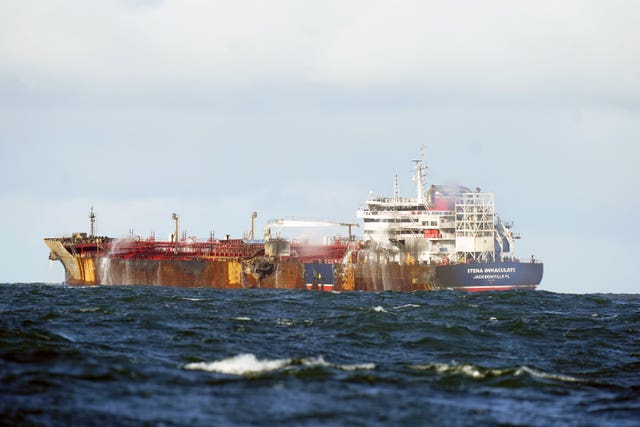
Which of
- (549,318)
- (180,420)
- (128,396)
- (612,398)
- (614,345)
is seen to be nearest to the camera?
(180,420)

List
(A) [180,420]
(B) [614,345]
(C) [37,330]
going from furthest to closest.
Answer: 1. (B) [614,345]
2. (C) [37,330]
3. (A) [180,420]

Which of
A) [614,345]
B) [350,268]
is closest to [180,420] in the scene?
[614,345]

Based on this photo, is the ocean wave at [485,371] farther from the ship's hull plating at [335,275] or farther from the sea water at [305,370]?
the ship's hull plating at [335,275]

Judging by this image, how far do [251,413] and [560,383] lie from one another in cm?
1169

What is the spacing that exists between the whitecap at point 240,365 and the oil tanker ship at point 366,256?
7522 centimetres

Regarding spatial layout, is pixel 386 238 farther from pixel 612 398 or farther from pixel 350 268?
pixel 612 398

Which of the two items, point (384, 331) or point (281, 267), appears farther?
point (281, 267)

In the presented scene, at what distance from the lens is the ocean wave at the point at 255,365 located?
29.0 metres

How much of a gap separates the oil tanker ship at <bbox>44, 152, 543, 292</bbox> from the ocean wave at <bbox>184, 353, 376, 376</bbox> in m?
74.6

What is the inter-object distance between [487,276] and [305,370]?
8083 centimetres

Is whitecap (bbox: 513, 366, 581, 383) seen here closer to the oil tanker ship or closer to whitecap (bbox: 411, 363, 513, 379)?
whitecap (bbox: 411, 363, 513, 379)

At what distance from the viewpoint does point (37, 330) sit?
35844mm

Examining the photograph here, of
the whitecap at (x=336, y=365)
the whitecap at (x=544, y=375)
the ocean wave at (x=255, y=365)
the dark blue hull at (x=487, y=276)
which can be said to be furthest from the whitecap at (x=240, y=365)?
the dark blue hull at (x=487, y=276)

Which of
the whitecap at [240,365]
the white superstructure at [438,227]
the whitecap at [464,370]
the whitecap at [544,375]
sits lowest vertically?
the whitecap at [544,375]
